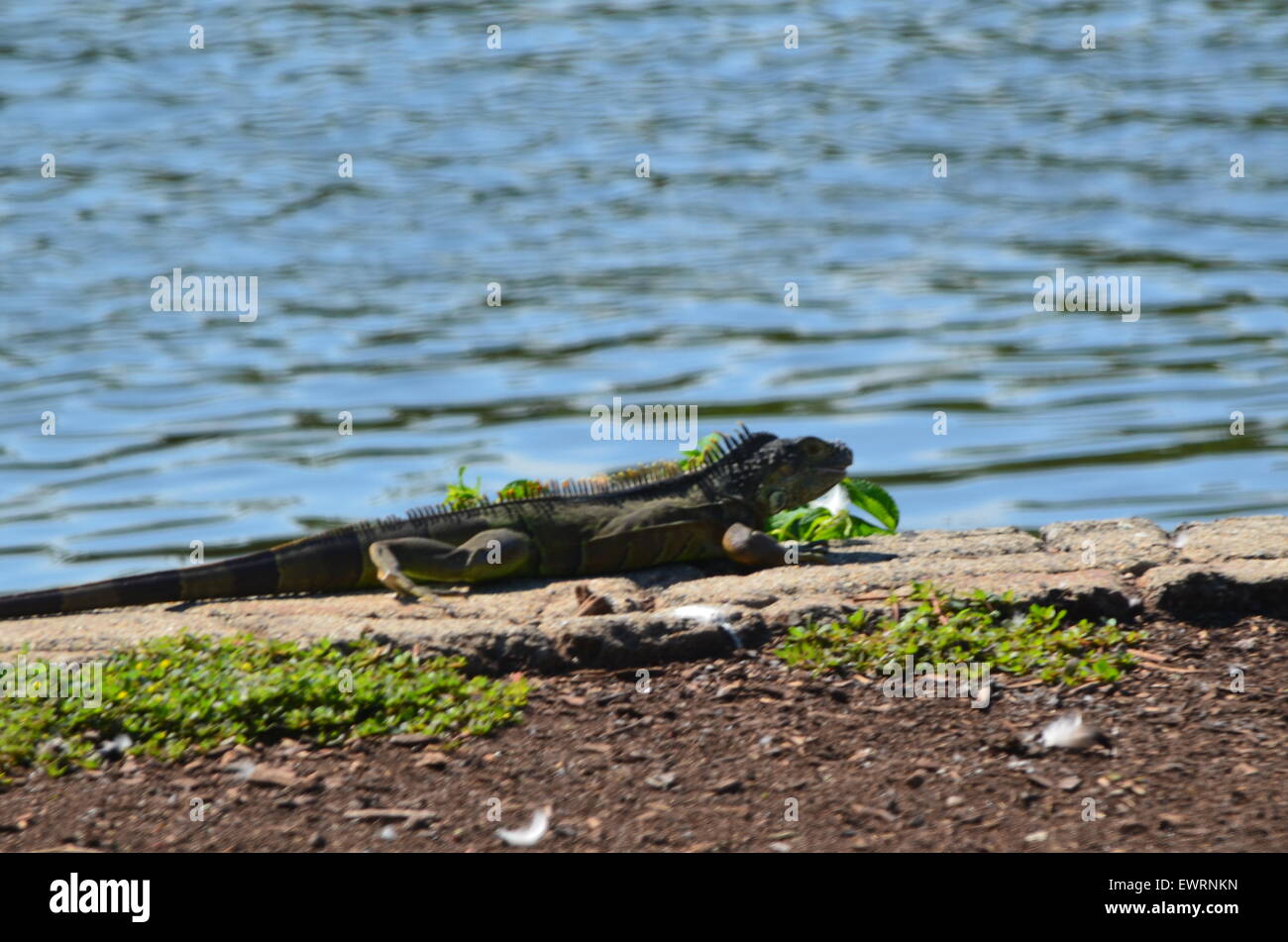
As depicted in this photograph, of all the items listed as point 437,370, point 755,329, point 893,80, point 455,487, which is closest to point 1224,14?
point 893,80

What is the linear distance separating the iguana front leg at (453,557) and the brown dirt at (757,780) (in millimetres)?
1575

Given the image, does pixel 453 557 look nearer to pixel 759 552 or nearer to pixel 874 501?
pixel 759 552

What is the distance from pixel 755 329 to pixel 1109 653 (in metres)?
9.22

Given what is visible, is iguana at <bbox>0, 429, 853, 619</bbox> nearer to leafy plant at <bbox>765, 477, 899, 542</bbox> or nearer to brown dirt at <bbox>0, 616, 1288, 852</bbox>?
leafy plant at <bbox>765, 477, 899, 542</bbox>

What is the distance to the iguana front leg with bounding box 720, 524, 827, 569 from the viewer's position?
25.0 feet

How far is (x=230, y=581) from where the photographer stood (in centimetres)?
749

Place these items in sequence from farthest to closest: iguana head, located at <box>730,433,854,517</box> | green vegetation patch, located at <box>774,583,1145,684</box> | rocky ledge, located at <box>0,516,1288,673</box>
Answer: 1. iguana head, located at <box>730,433,854,517</box>
2. rocky ledge, located at <box>0,516,1288,673</box>
3. green vegetation patch, located at <box>774,583,1145,684</box>

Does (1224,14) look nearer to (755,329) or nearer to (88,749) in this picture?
(755,329)

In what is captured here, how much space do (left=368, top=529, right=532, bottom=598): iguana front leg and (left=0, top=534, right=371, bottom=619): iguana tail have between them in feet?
0.62

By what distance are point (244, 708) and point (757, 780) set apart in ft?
5.91

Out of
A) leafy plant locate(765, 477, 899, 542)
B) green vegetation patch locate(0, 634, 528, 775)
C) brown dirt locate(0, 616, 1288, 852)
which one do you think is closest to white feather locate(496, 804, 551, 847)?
brown dirt locate(0, 616, 1288, 852)

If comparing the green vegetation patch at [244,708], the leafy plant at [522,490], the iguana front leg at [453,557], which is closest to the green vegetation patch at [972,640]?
the green vegetation patch at [244,708]

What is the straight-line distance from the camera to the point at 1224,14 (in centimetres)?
2902

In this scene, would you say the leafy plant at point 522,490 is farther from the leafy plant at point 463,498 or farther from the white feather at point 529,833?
the white feather at point 529,833
